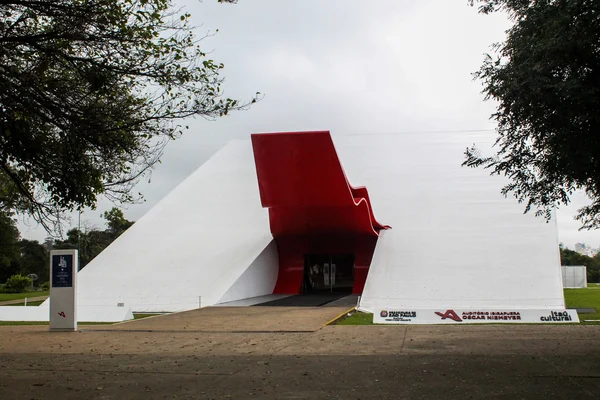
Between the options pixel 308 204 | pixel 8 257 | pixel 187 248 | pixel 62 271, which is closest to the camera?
pixel 62 271

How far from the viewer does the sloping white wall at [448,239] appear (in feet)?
54.2

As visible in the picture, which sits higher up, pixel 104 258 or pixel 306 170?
pixel 306 170

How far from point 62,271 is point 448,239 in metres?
11.9

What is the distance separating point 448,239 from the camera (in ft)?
64.4

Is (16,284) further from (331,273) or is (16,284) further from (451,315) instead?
(451,315)

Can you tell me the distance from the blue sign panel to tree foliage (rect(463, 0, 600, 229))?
8.98 m

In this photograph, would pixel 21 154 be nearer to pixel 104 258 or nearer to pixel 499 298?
pixel 499 298

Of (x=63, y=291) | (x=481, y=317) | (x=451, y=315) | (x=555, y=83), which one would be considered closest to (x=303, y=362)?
(x=555, y=83)

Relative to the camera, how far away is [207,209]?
23.7 metres

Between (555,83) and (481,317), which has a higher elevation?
(555,83)

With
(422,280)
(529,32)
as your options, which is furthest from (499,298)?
(529,32)

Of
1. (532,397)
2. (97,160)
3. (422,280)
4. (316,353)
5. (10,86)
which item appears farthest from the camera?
(422,280)

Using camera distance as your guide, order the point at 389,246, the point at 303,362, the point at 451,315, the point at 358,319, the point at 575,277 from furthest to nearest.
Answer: the point at 575,277 → the point at 389,246 → the point at 358,319 → the point at 451,315 → the point at 303,362

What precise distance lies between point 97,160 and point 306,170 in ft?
31.5
